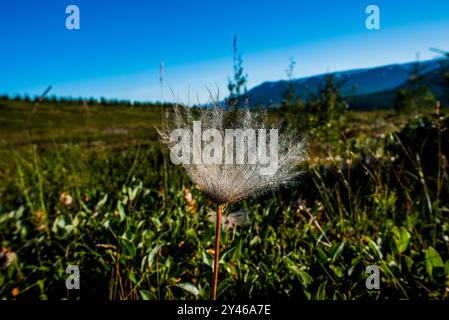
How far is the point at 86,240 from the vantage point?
2541mm

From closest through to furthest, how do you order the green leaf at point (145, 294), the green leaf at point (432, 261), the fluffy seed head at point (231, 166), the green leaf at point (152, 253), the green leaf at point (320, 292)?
the fluffy seed head at point (231, 166) → the green leaf at point (320, 292) → the green leaf at point (145, 294) → the green leaf at point (432, 261) → the green leaf at point (152, 253)

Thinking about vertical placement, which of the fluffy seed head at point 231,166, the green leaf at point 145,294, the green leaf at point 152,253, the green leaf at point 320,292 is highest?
the fluffy seed head at point 231,166

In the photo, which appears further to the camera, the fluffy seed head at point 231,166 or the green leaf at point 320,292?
the green leaf at point 320,292

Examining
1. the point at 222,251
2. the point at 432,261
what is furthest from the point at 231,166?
the point at 432,261

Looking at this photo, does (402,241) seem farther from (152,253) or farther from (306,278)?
(152,253)

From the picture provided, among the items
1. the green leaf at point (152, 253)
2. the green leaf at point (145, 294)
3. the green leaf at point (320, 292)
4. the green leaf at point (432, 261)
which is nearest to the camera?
the green leaf at point (320, 292)

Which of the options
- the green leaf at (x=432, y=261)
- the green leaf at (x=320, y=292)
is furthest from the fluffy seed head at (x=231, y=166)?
the green leaf at (x=432, y=261)

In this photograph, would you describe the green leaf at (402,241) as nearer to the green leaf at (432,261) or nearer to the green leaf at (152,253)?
the green leaf at (432,261)

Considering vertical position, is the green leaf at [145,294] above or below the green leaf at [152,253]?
below

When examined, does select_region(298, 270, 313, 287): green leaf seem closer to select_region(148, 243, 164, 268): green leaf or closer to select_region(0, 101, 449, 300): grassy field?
select_region(0, 101, 449, 300): grassy field

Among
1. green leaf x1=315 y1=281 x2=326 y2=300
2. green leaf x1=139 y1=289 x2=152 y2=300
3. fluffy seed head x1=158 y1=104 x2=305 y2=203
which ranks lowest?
green leaf x1=139 y1=289 x2=152 y2=300

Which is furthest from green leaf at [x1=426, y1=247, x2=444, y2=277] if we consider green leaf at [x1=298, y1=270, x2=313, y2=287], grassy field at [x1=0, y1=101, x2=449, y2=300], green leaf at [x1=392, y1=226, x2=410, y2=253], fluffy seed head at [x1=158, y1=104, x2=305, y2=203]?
fluffy seed head at [x1=158, y1=104, x2=305, y2=203]
